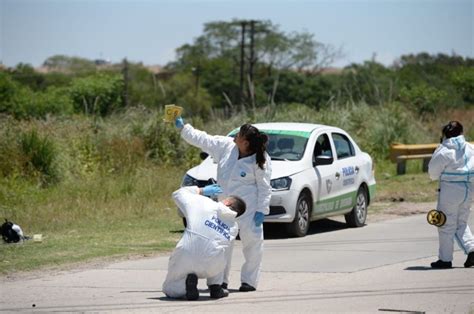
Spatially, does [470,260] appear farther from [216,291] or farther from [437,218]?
[216,291]

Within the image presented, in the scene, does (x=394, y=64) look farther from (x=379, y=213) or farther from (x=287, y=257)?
(x=287, y=257)

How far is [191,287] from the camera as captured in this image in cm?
983

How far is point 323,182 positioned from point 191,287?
6.92 metres

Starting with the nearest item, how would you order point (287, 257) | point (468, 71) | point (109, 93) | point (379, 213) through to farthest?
point (287, 257), point (379, 213), point (468, 71), point (109, 93)

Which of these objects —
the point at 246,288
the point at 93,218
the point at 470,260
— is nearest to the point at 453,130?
the point at 470,260

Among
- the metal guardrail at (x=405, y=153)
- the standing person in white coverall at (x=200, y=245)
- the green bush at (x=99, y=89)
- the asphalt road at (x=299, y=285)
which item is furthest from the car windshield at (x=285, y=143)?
the green bush at (x=99, y=89)

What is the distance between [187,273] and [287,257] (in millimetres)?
3911

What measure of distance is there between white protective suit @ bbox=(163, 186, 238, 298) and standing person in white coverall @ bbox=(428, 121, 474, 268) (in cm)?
336

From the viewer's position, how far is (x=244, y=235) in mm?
10672

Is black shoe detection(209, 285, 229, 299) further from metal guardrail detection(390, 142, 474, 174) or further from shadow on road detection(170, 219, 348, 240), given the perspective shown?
metal guardrail detection(390, 142, 474, 174)

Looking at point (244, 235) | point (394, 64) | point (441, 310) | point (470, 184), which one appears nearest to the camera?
point (441, 310)

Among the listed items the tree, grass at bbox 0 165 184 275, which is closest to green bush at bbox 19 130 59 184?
grass at bbox 0 165 184 275

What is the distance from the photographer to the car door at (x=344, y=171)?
16969 mm

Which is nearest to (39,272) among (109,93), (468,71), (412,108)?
(412,108)
